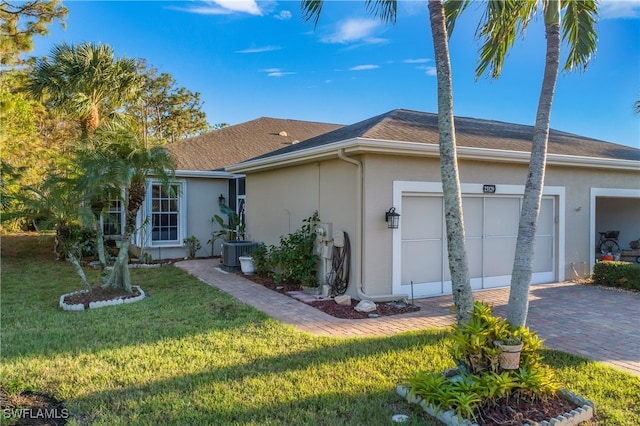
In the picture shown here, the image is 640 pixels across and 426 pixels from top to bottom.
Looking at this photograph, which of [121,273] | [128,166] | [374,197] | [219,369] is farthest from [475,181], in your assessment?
[121,273]

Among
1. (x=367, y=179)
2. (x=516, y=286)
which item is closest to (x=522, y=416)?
(x=516, y=286)

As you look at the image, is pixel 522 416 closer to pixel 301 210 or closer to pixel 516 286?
pixel 516 286

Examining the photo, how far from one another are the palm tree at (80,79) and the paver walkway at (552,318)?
7.28 metres

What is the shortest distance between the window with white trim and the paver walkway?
16.6 ft

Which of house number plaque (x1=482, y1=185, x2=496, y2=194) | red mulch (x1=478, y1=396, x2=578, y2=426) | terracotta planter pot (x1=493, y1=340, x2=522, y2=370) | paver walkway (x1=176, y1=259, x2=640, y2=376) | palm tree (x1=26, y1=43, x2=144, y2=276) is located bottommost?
paver walkway (x1=176, y1=259, x2=640, y2=376)

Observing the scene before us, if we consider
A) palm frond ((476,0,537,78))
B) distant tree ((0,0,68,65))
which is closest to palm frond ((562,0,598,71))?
palm frond ((476,0,537,78))

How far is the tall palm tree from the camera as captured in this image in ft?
13.4

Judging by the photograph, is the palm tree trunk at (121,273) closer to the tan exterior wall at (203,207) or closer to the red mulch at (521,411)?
the tan exterior wall at (203,207)

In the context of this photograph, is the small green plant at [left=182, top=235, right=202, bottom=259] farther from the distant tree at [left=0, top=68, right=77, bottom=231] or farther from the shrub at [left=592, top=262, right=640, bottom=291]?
the shrub at [left=592, top=262, right=640, bottom=291]

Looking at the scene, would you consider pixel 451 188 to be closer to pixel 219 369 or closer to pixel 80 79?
pixel 219 369

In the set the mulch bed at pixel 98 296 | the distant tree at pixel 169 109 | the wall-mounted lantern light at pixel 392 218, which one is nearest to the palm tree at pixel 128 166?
the mulch bed at pixel 98 296

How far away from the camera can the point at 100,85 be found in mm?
12445

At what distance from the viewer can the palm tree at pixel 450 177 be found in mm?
4105

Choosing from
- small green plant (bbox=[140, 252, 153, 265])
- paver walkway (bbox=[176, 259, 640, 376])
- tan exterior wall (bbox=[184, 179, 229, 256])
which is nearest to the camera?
paver walkway (bbox=[176, 259, 640, 376])
